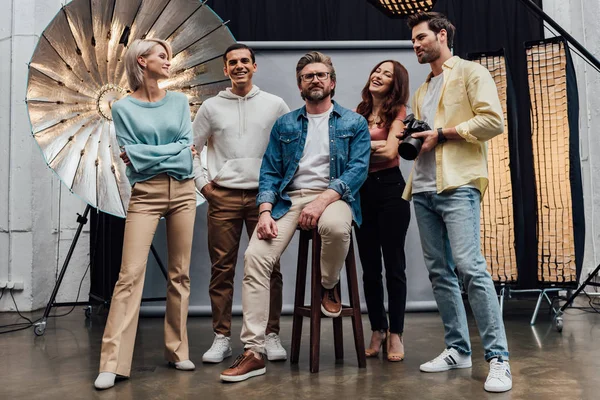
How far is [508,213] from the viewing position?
3.93m

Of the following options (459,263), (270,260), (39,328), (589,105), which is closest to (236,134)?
(270,260)

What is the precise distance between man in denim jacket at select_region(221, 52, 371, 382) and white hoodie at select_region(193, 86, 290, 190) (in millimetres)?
183

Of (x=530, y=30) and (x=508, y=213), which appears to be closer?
(x=508, y=213)

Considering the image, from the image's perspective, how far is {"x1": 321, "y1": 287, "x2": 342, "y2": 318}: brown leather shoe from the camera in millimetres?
2658

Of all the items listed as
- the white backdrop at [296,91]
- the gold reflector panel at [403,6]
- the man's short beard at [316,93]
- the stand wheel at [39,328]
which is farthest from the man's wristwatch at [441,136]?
the stand wheel at [39,328]

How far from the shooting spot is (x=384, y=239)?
286cm

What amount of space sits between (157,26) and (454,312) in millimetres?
2343

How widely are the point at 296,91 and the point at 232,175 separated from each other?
1.62 m

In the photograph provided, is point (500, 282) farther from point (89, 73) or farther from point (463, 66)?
point (89, 73)

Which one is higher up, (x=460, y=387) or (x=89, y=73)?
(x=89, y=73)

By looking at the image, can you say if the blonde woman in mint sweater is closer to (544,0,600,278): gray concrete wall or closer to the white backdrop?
the white backdrop

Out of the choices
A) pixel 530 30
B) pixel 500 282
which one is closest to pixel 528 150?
pixel 530 30

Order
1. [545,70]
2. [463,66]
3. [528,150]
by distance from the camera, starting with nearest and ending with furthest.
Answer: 1. [463,66]
2. [545,70]
3. [528,150]

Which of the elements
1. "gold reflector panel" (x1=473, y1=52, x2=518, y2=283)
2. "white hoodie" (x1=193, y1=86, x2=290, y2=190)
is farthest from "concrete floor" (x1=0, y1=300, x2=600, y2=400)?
A: "white hoodie" (x1=193, y1=86, x2=290, y2=190)
